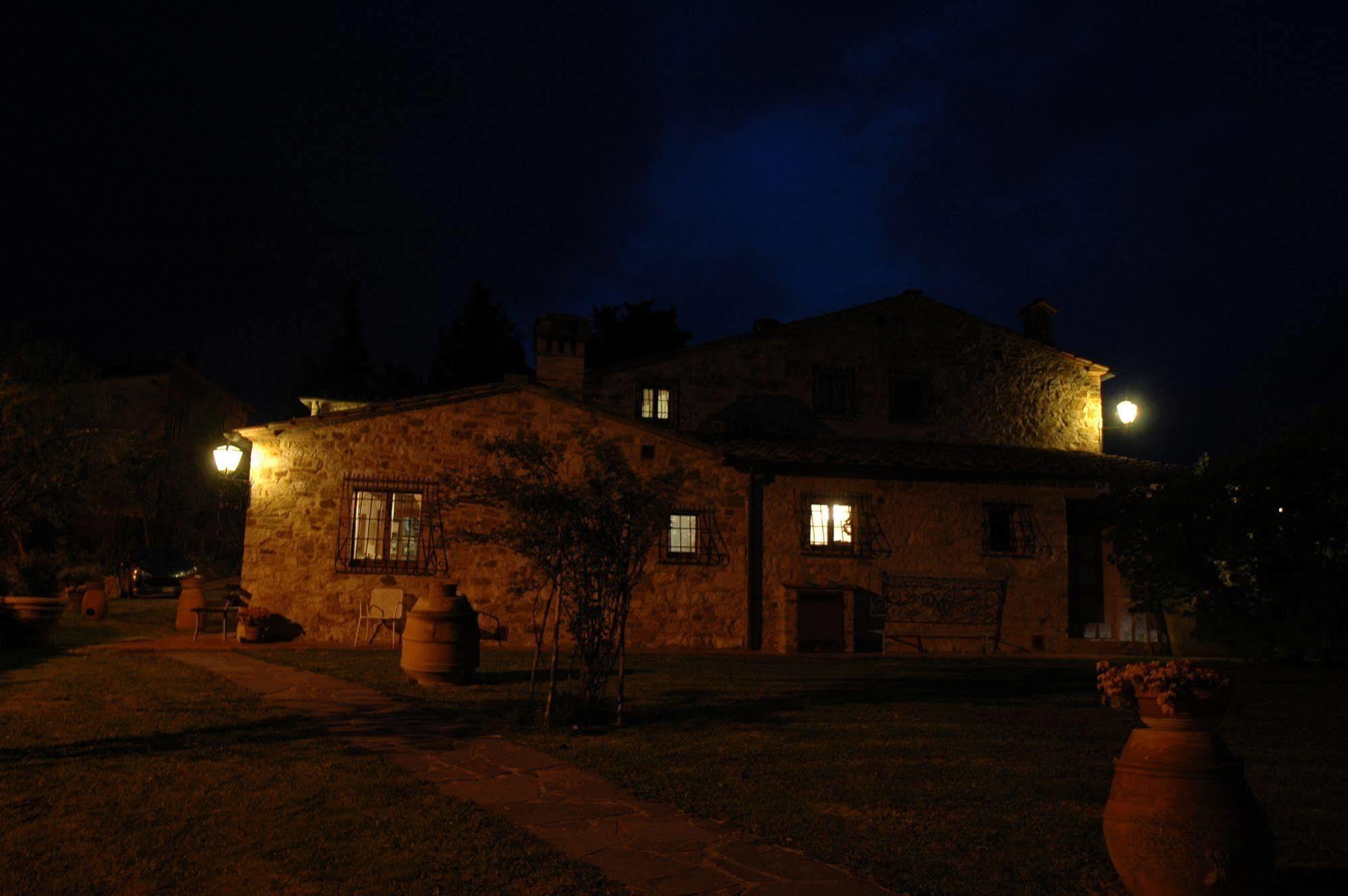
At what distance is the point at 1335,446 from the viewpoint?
36.3ft

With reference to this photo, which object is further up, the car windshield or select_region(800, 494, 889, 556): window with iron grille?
select_region(800, 494, 889, 556): window with iron grille

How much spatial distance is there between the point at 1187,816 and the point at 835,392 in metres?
16.3

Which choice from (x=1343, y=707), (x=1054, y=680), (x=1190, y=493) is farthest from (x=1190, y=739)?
(x=1190, y=493)

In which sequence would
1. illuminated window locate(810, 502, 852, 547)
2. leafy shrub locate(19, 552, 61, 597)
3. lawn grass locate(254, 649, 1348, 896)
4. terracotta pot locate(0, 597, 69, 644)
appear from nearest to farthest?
lawn grass locate(254, 649, 1348, 896)
terracotta pot locate(0, 597, 69, 644)
leafy shrub locate(19, 552, 61, 597)
illuminated window locate(810, 502, 852, 547)

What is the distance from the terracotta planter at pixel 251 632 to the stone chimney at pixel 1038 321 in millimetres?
17892

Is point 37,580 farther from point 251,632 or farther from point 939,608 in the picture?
point 939,608

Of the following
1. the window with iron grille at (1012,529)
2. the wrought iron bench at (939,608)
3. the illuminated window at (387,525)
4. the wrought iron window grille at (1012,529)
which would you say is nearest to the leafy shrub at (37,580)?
the illuminated window at (387,525)

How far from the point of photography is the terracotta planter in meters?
14.0

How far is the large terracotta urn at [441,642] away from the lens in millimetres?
10086

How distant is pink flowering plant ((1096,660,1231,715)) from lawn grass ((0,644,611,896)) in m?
2.61

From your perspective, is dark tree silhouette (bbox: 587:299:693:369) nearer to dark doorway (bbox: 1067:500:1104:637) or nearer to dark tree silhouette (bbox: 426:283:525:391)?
dark tree silhouette (bbox: 426:283:525:391)

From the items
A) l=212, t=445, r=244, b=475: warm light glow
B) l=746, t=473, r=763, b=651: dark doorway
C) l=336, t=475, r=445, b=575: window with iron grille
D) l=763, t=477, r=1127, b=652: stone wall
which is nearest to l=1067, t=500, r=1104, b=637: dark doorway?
l=763, t=477, r=1127, b=652: stone wall

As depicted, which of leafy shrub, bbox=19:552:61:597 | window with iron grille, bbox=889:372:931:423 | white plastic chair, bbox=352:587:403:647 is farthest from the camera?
window with iron grille, bbox=889:372:931:423

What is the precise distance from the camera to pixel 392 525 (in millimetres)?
15383
